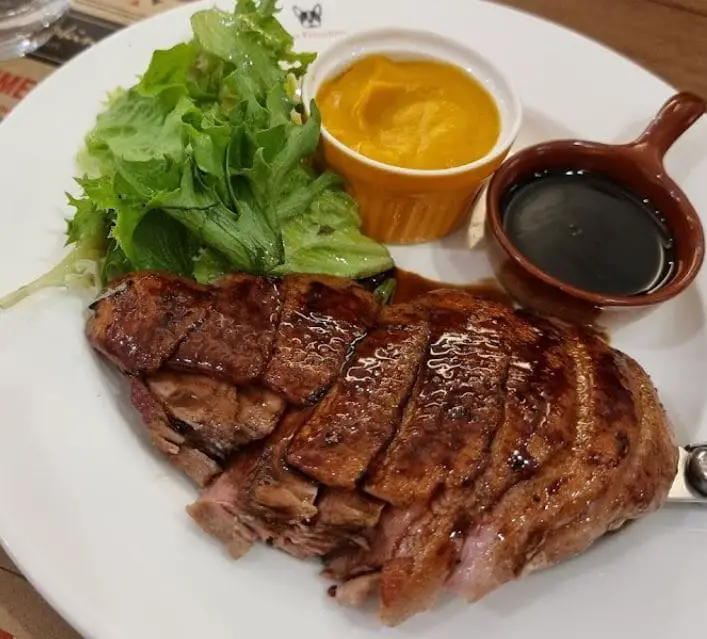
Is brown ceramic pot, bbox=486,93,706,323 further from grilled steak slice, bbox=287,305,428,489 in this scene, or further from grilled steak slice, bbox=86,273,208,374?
grilled steak slice, bbox=86,273,208,374

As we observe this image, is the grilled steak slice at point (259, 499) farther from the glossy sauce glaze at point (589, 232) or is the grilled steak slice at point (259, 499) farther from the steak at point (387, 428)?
the glossy sauce glaze at point (589, 232)

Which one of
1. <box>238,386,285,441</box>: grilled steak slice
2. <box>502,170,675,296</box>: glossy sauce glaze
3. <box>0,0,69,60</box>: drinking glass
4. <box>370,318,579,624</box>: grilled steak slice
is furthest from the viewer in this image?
<box>0,0,69,60</box>: drinking glass

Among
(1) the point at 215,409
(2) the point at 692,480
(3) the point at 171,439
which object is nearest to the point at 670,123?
(2) the point at 692,480

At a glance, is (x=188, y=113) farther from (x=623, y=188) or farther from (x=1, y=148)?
(x=623, y=188)

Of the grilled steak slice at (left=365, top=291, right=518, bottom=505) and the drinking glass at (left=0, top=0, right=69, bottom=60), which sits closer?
the grilled steak slice at (left=365, top=291, right=518, bottom=505)

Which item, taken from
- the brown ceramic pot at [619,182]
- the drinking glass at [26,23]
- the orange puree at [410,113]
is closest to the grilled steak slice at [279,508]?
the brown ceramic pot at [619,182]

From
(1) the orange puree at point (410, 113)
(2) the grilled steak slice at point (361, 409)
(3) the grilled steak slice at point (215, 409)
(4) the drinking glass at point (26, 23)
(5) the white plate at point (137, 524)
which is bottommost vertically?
(5) the white plate at point (137, 524)

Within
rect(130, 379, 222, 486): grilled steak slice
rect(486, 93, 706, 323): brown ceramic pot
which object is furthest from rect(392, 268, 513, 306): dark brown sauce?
rect(130, 379, 222, 486): grilled steak slice
